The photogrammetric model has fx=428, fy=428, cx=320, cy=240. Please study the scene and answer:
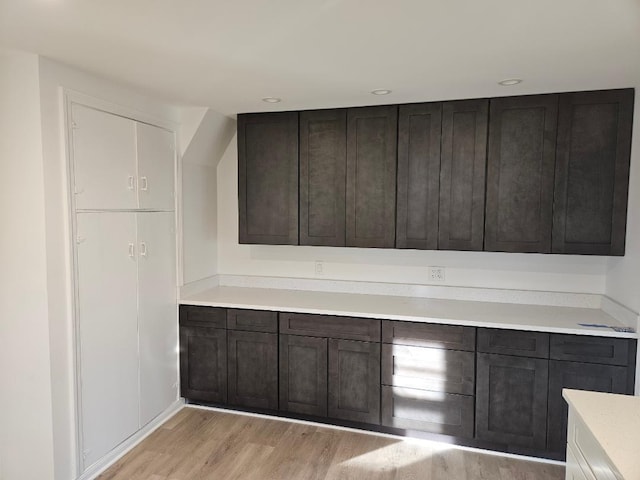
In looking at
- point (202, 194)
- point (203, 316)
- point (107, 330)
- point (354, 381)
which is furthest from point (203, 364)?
point (202, 194)

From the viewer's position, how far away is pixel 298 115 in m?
3.19

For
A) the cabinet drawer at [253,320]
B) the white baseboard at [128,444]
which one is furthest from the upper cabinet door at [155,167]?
the white baseboard at [128,444]

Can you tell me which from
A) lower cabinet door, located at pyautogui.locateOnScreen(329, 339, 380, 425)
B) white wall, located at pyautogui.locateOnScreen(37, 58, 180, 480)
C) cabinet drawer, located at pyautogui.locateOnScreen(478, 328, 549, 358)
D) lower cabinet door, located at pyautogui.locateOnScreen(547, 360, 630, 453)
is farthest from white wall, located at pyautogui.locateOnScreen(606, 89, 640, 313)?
white wall, located at pyautogui.locateOnScreen(37, 58, 180, 480)

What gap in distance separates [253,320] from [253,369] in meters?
0.37

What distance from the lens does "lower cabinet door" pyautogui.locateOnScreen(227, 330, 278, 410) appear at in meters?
3.11

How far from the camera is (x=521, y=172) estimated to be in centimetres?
279

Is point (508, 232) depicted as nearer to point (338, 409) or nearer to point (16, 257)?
point (338, 409)

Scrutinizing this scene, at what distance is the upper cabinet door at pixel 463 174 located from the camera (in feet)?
9.36

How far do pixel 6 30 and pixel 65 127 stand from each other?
1.77ft

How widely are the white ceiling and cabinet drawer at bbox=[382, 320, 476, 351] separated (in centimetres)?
149

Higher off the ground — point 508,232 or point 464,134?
point 464,134

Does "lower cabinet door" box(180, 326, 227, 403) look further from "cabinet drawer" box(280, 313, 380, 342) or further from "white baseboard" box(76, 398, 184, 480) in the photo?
"cabinet drawer" box(280, 313, 380, 342)

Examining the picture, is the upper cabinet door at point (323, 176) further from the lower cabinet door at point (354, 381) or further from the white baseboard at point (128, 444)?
the white baseboard at point (128, 444)

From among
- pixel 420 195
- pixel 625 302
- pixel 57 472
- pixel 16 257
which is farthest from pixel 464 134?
pixel 57 472
